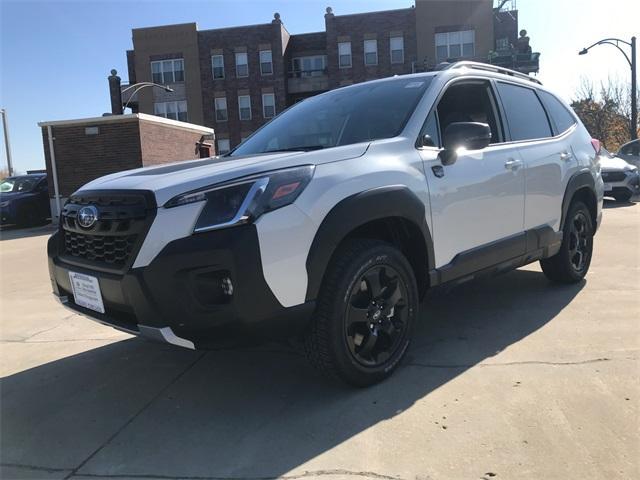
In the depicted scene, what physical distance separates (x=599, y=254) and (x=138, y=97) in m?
36.4

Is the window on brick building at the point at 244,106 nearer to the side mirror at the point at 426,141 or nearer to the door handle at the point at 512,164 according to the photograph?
the door handle at the point at 512,164

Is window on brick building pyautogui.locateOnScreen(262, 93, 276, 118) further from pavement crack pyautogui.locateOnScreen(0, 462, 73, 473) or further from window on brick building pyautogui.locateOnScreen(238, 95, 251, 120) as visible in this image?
pavement crack pyautogui.locateOnScreen(0, 462, 73, 473)

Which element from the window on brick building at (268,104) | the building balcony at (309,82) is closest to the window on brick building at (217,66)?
the window on brick building at (268,104)

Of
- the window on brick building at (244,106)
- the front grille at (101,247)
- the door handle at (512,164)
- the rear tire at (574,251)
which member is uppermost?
the window on brick building at (244,106)

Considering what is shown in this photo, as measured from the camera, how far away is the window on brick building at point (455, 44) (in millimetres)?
33875

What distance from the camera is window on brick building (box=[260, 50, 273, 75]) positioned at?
1431 inches

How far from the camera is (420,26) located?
34281mm

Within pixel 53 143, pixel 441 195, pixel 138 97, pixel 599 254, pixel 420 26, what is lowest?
pixel 599 254

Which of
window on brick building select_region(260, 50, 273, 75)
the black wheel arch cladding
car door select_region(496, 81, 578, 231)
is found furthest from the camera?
window on brick building select_region(260, 50, 273, 75)

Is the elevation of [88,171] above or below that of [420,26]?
below

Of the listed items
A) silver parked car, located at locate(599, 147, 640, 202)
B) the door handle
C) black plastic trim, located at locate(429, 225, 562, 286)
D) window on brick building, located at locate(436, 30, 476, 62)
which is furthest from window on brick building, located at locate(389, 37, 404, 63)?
the door handle

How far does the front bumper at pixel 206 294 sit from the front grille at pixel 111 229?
142 mm

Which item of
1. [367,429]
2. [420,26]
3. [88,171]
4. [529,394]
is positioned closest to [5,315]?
[367,429]

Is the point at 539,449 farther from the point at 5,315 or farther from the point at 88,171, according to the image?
the point at 88,171
